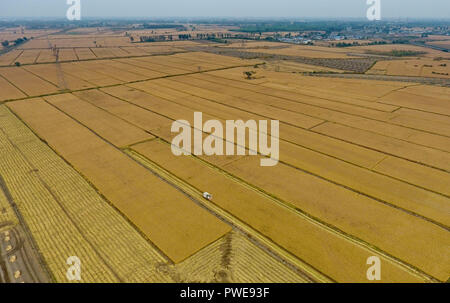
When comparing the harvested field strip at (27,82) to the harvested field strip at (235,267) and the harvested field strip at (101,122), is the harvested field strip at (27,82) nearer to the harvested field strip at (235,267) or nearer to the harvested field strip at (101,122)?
the harvested field strip at (101,122)

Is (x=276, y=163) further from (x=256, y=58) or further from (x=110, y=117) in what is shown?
(x=256, y=58)

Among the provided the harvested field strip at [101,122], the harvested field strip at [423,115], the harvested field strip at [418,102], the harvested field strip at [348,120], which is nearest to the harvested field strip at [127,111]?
the harvested field strip at [101,122]

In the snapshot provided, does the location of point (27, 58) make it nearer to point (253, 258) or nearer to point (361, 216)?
point (253, 258)

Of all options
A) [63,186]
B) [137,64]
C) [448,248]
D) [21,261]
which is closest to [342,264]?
[448,248]

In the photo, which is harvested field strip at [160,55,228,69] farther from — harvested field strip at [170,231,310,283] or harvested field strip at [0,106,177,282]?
harvested field strip at [170,231,310,283]

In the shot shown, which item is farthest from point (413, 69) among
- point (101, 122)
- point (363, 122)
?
point (101, 122)
